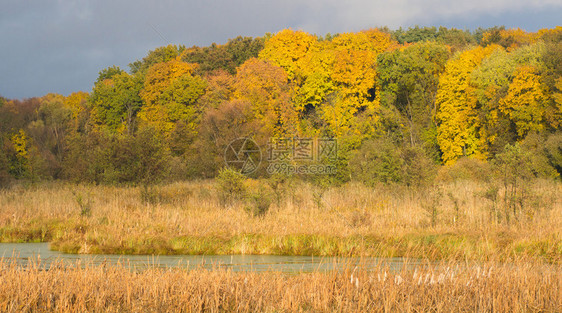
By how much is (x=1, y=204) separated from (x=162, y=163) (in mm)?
9589

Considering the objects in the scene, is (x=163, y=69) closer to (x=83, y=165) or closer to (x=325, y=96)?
(x=325, y=96)

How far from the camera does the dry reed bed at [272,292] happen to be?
812 centimetres

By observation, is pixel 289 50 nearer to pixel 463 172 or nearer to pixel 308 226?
pixel 463 172

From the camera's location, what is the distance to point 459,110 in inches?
2019

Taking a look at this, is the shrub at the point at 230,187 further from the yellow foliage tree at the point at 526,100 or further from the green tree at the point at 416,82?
the green tree at the point at 416,82

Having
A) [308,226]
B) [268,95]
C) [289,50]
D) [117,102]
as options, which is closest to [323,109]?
[268,95]

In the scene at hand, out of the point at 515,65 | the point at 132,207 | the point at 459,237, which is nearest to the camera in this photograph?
the point at 459,237

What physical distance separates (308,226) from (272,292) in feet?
32.0

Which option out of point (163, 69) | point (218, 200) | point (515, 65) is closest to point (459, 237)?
point (218, 200)

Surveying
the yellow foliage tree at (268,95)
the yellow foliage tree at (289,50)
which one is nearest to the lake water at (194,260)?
the yellow foliage tree at (268,95)

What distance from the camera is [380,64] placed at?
56.2 metres

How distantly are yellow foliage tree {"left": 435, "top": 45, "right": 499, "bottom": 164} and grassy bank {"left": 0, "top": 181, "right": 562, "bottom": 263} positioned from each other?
28016 mm

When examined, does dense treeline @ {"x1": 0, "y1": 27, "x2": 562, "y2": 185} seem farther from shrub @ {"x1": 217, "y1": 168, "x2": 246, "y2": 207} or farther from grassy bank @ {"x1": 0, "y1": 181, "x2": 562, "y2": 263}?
shrub @ {"x1": 217, "y1": 168, "x2": 246, "y2": 207}

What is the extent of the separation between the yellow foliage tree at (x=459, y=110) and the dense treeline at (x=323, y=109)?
114 mm
